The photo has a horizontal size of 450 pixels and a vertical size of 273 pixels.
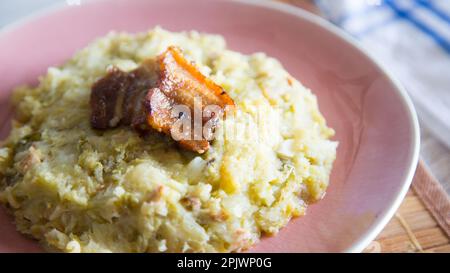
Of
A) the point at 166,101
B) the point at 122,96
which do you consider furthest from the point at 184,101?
the point at 122,96

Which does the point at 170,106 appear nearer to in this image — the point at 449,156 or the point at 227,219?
the point at 227,219

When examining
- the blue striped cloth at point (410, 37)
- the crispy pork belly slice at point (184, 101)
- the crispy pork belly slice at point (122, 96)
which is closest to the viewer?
the crispy pork belly slice at point (184, 101)

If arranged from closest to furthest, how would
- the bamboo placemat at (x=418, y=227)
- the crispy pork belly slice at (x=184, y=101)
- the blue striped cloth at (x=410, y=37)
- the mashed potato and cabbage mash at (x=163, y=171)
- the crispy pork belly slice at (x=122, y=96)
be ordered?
the mashed potato and cabbage mash at (x=163, y=171), the crispy pork belly slice at (x=184, y=101), the crispy pork belly slice at (x=122, y=96), the bamboo placemat at (x=418, y=227), the blue striped cloth at (x=410, y=37)

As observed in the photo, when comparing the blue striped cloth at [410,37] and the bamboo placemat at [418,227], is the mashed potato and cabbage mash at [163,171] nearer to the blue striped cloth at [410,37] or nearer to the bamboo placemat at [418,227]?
the bamboo placemat at [418,227]

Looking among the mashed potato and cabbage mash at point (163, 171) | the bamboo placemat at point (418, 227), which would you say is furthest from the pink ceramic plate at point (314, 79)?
the bamboo placemat at point (418, 227)

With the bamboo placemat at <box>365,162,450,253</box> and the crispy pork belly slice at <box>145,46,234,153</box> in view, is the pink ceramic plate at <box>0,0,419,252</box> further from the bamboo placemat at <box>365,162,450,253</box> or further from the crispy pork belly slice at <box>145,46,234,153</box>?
the crispy pork belly slice at <box>145,46,234,153</box>

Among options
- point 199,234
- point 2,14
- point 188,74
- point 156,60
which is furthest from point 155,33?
point 2,14
